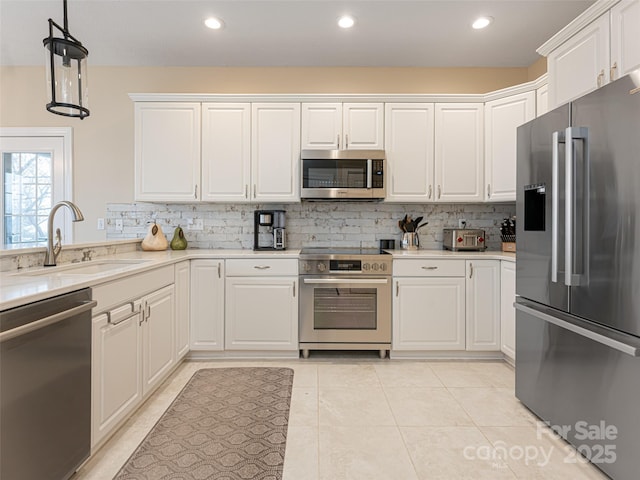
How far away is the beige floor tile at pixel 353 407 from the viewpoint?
213 cm

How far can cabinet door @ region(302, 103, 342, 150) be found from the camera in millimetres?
3361

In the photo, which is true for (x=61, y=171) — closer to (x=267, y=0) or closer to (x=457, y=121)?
(x=267, y=0)

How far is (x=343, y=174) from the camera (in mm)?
3322

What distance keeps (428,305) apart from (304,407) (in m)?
1.42

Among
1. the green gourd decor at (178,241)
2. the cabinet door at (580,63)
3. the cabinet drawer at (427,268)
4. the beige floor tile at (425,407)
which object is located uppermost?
the cabinet door at (580,63)

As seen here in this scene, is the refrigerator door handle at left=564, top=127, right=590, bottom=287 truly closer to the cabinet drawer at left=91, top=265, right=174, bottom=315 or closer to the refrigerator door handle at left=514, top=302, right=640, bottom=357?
the refrigerator door handle at left=514, top=302, right=640, bottom=357

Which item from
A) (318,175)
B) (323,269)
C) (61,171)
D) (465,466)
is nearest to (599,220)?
(465,466)

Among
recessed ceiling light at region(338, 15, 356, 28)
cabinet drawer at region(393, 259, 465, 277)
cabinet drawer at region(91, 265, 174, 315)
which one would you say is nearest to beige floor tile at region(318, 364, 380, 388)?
cabinet drawer at region(393, 259, 465, 277)

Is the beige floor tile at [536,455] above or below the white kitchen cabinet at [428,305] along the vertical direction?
below

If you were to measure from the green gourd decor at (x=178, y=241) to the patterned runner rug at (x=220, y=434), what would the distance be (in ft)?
4.40

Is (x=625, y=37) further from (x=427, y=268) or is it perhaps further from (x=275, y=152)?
(x=275, y=152)

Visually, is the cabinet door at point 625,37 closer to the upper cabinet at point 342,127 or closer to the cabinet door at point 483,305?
the cabinet door at point 483,305

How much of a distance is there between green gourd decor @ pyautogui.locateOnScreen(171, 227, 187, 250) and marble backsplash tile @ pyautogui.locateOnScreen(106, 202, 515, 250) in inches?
5.5

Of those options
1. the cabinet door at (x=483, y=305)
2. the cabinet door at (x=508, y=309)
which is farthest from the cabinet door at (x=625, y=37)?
the cabinet door at (x=483, y=305)
